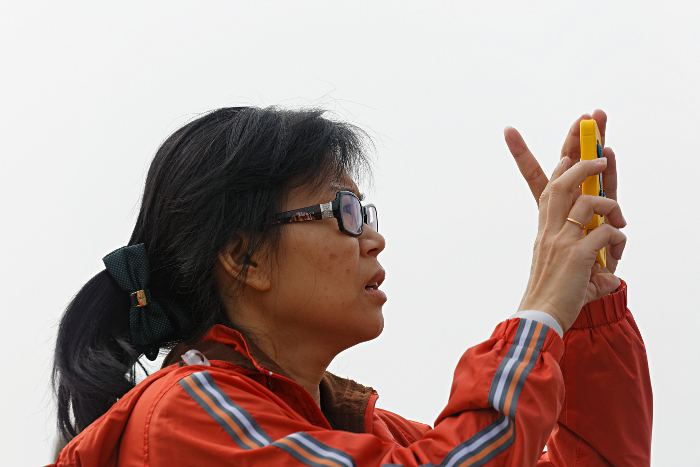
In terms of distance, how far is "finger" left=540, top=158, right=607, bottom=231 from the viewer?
3.66 feet

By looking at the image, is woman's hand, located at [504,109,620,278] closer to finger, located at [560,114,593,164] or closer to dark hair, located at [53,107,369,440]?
finger, located at [560,114,593,164]

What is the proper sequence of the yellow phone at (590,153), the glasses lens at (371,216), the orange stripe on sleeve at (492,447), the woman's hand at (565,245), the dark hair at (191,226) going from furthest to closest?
the glasses lens at (371,216) → the dark hair at (191,226) → the yellow phone at (590,153) → the woman's hand at (565,245) → the orange stripe on sleeve at (492,447)

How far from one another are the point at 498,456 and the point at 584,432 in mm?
470

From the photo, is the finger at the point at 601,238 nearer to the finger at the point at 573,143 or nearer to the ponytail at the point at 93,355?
the finger at the point at 573,143

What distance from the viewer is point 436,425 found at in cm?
104

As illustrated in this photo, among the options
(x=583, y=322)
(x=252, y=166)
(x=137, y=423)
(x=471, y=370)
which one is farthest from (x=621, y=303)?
(x=137, y=423)

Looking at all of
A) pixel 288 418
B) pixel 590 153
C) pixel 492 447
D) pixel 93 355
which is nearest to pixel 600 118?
pixel 590 153

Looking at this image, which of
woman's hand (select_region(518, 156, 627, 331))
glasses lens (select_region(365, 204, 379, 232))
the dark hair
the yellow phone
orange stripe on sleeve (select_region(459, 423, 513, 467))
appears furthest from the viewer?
glasses lens (select_region(365, 204, 379, 232))

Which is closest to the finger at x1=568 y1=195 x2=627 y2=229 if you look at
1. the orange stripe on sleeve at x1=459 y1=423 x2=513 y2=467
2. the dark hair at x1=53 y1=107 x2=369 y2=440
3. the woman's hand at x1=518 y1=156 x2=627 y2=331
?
the woman's hand at x1=518 y1=156 x2=627 y2=331

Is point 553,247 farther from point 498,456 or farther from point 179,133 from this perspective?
point 179,133

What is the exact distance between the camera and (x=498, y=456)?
3.10 ft

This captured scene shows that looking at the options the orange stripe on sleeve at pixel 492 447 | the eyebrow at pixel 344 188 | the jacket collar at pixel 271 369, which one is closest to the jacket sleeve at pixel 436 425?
the orange stripe on sleeve at pixel 492 447

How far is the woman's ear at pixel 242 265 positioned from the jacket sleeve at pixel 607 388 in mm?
586

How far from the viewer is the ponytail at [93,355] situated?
1.23 m
